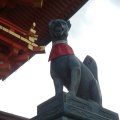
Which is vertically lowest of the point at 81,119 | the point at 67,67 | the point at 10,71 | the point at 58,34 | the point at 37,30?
the point at 81,119

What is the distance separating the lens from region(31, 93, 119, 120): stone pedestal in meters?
2.22

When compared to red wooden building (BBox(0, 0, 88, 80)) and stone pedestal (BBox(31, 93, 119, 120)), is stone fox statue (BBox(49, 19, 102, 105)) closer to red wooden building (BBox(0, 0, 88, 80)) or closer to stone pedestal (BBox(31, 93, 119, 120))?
stone pedestal (BBox(31, 93, 119, 120))

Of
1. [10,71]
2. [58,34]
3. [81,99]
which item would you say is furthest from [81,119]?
[10,71]

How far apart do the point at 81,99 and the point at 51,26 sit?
0.65 m

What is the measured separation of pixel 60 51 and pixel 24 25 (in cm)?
360

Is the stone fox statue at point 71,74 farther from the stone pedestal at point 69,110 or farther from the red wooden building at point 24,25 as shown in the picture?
the red wooden building at point 24,25

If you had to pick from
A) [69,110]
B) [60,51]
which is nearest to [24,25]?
[60,51]

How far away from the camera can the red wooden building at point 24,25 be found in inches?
216

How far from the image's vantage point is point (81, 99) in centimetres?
235

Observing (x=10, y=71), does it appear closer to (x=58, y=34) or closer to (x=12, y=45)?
(x=12, y=45)

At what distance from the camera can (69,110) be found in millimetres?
2225

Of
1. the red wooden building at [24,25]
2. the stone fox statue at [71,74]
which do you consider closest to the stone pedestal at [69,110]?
the stone fox statue at [71,74]

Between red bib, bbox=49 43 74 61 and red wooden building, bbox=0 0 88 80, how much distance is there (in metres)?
2.73

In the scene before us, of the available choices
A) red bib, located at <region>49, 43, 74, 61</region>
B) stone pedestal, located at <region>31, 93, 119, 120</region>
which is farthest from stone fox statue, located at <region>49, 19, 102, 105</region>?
stone pedestal, located at <region>31, 93, 119, 120</region>
